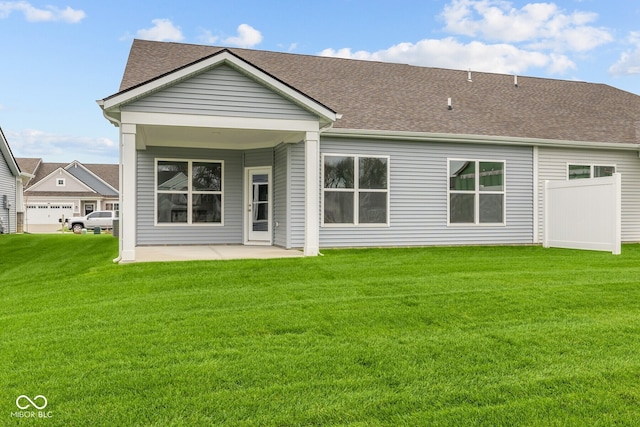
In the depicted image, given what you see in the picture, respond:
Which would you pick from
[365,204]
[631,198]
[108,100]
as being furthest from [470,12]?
[108,100]

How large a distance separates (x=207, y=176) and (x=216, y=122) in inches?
137

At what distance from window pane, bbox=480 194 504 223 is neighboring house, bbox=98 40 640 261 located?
0.03m

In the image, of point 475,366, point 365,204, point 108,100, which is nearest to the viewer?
point 475,366

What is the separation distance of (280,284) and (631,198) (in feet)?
37.8

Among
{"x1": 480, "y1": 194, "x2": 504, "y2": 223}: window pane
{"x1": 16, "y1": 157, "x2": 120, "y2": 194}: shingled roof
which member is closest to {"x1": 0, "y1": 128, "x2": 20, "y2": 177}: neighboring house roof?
{"x1": 480, "y1": 194, "x2": 504, "y2": 223}: window pane

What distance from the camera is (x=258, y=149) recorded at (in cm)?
1259

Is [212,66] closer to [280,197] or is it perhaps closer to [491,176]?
[280,197]

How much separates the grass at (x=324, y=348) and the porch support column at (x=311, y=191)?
2.20 m

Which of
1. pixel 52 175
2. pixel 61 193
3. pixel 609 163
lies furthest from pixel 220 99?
pixel 52 175

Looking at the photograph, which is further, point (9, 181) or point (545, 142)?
point (9, 181)

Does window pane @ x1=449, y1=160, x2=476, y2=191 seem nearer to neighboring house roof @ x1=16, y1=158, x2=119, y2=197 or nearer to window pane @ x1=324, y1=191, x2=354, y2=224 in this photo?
window pane @ x1=324, y1=191, x2=354, y2=224

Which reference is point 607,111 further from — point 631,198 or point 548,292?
point 548,292

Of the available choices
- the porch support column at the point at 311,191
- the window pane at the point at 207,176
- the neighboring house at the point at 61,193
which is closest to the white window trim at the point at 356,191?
the porch support column at the point at 311,191

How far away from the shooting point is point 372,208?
39.5 ft
